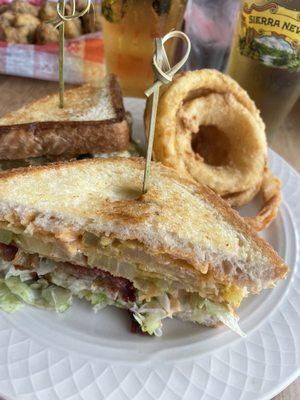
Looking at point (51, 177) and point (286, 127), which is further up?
point (51, 177)

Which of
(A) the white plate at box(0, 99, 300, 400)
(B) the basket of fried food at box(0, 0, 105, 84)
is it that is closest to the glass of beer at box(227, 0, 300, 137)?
(B) the basket of fried food at box(0, 0, 105, 84)

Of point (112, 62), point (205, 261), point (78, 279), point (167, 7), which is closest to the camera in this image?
point (205, 261)

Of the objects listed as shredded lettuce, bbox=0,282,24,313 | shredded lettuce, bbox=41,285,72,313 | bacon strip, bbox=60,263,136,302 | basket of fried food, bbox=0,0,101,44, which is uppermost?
basket of fried food, bbox=0,0,101,44

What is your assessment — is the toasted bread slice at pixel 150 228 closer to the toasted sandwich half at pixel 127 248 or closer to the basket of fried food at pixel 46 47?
the toasted sandwich half at pixel 127 248

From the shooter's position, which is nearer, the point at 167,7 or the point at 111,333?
the point at 111,333

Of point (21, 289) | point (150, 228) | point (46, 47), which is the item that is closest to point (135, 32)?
point (46, 47)

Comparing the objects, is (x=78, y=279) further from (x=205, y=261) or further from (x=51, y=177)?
(x=205, y=261)

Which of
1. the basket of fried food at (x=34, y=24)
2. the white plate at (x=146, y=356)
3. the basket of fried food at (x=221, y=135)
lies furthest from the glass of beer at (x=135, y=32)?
the white plate at (x=146, y=356)

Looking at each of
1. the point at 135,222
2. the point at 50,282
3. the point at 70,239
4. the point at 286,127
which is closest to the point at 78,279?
the point at 50,282

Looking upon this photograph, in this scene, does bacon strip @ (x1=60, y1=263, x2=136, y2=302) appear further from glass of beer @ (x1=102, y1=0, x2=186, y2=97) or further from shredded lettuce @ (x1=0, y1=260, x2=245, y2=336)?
glass of beer @ (x1=102, y1=0, x2=186, y2=97)
